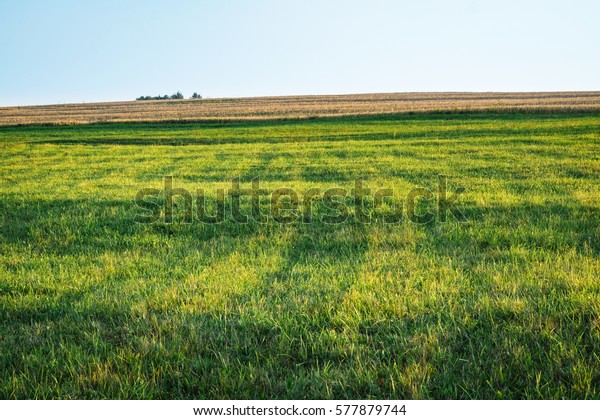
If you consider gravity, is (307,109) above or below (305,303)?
above

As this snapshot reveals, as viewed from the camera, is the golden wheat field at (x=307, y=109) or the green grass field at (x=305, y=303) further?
the golden wheat field at (x=307, y=109)

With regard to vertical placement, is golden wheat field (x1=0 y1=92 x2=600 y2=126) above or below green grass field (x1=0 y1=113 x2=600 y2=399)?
above

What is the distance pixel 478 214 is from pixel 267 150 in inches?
663

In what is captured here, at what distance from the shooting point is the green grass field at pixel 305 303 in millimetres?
3166

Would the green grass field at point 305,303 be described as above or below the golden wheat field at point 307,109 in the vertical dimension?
below

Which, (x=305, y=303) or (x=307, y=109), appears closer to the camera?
(x=305, y=303)

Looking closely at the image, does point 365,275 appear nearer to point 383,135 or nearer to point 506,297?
point 506,297

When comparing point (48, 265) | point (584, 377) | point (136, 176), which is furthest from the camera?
point (136, 176)

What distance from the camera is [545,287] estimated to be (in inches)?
181

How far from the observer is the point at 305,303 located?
4418 mm

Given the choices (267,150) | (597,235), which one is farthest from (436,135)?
(597,235)

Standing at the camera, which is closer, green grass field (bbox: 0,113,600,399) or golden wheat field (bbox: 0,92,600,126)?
green grass field (bbox: 0,113,600,399)

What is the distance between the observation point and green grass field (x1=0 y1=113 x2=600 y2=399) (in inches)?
125
